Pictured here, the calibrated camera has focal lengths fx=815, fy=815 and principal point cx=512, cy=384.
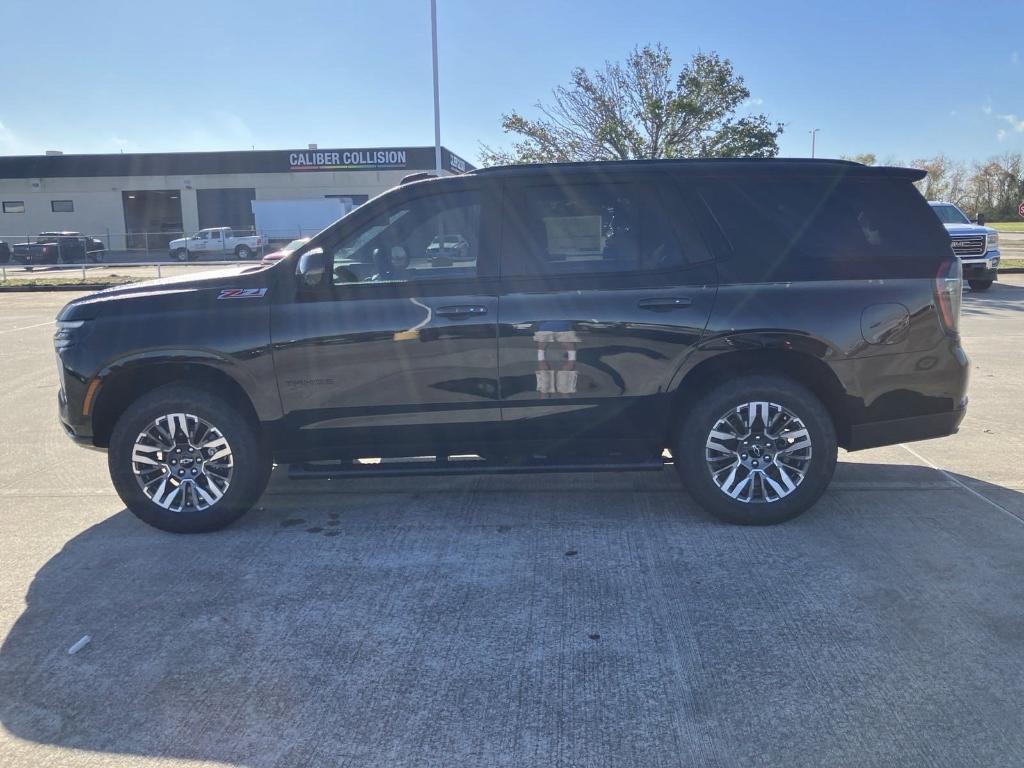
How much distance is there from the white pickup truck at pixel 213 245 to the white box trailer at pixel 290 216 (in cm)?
112

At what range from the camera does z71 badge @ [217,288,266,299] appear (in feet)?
15.2

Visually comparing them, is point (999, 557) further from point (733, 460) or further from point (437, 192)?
point (437, 192)

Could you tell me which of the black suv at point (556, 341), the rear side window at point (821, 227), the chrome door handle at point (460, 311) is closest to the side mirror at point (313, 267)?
the black suv at point (556, 341)

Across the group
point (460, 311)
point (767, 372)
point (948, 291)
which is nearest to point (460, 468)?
point (460, 311)

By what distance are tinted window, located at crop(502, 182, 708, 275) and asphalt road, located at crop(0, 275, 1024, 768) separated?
1.55m

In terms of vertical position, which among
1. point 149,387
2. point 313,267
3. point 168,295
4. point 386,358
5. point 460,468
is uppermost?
point 313,267

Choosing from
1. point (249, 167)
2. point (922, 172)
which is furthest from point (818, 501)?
point (249, 167)

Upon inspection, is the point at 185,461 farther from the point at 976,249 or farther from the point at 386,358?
the point at 976,249

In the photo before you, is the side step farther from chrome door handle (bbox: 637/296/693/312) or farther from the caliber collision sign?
the caliber collision sign

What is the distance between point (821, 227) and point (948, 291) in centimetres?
81

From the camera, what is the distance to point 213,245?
4122 cm

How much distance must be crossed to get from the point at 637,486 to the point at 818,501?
1.16 m

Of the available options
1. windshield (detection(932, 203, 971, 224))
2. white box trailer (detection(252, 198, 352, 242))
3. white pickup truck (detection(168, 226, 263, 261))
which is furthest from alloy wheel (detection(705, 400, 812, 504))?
white pickup truck (detection(168, 226, 263, 261))

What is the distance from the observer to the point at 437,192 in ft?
15.7
